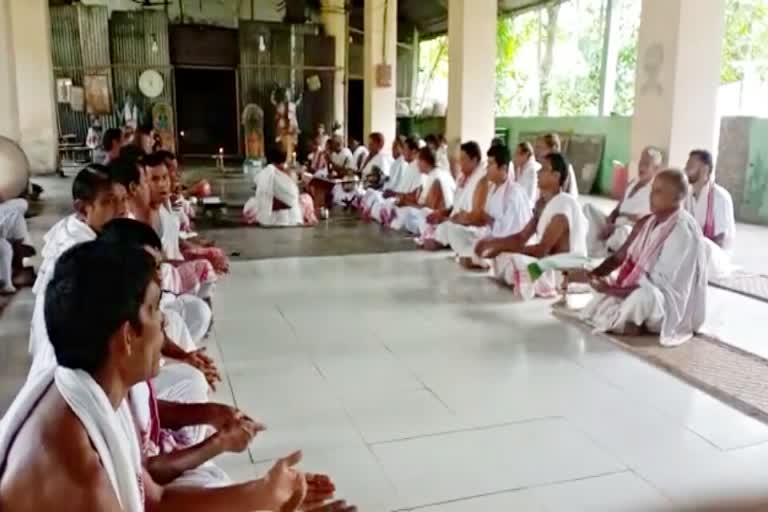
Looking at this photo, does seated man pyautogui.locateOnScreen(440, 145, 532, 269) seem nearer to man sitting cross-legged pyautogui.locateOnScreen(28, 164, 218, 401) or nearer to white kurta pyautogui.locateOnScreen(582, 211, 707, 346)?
white kurta pyautogui.locateOnScreen(582, 211, 707, 346)

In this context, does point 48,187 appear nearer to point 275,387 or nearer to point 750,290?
point 275,387

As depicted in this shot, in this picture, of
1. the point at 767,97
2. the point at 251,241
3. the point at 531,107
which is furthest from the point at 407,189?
the point at 531,107

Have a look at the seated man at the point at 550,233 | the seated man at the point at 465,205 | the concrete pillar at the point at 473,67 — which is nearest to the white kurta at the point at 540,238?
the seated man at the point at 550,233

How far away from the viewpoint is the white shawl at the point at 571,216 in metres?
4.89

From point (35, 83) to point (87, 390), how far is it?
13.3 meters

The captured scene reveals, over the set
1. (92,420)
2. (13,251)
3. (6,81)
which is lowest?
(13,251)

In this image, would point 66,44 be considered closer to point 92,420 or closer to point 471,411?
point 471,411

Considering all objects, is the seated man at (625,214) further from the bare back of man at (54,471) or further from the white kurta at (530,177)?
the bare back of man at (54,471)

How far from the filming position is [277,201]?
8125mm

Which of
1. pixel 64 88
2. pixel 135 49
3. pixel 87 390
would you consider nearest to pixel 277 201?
pixel 87 390

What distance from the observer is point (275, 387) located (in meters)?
3.41

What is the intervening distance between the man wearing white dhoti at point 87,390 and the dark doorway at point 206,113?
16698 mm

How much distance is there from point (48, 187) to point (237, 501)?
36.2 feet

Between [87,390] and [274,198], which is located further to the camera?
[274,198]
